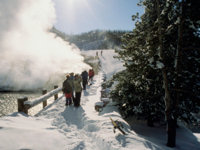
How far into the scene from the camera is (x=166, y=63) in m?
6.64

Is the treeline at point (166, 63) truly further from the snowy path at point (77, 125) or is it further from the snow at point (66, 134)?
the snowy path at point (77, 125)

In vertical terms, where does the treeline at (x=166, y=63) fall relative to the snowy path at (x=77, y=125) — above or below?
above

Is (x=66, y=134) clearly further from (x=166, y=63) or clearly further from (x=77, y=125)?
(x=166, y=63)

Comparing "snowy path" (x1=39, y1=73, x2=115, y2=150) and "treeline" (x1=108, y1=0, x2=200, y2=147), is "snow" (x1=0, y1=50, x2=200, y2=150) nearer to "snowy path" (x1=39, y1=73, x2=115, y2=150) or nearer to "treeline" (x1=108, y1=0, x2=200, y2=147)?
"snowy path" (x1=39, y1=73, x2=115, y2=150)

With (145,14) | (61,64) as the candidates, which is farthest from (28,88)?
(145,14)

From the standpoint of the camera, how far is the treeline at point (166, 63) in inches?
226

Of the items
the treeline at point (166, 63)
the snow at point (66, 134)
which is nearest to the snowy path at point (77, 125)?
the snow at point (66, 134)

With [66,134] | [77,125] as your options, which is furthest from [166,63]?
[66,134]

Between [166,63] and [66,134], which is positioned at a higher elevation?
[166,63]

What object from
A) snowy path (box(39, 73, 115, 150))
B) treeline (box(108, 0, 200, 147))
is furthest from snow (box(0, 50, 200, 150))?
treeline (box(108, 0, 200, 147))

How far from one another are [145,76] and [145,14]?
345cm

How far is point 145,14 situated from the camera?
8.37 m

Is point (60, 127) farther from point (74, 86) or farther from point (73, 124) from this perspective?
point (74, 86)

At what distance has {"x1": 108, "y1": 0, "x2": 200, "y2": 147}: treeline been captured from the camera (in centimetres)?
575
